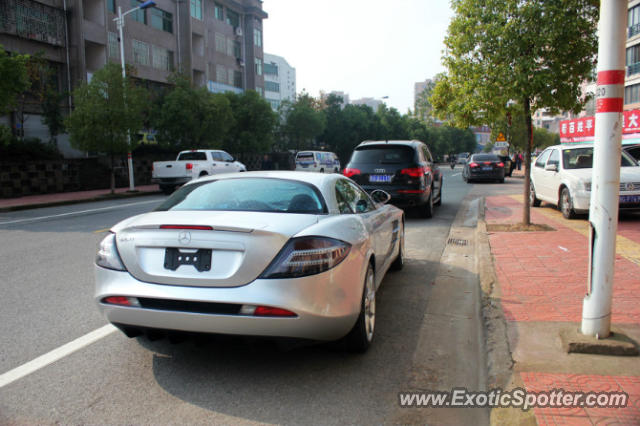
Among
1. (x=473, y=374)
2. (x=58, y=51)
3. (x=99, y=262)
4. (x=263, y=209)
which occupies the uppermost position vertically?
(x=58, y=51)

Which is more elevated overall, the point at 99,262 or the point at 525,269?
the point at 99,262

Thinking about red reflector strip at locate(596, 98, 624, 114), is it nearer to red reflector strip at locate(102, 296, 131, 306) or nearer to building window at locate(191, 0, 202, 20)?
red reflector strip at locate(102, 296, 131, 306)

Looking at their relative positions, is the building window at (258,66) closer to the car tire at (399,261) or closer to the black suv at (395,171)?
the black suv at (395,171)

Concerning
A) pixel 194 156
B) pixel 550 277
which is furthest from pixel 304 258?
pixel 194 156

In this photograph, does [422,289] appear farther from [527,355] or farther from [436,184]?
[436,184]

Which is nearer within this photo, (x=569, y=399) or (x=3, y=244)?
(x=569, y=399)

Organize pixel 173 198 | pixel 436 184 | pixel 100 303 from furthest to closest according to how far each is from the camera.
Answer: pixel 436 184 → pixel 173 198 → pixel 100 303

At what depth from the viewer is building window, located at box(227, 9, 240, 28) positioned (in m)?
49.5

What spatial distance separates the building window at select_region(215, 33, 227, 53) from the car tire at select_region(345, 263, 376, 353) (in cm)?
4646

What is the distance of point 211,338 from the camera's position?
10.7 ft

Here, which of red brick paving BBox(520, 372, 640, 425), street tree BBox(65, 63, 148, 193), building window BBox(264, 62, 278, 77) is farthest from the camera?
building window BBox(264, 62, 278, 77)

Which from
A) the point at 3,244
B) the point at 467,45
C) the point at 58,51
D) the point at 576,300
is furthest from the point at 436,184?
the point at 58,51

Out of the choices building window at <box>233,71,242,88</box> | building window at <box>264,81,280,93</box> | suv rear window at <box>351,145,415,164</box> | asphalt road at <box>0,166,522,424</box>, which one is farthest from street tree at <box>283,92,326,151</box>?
building window at <box>264,81,280,93</box>

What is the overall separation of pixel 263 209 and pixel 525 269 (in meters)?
3.81
